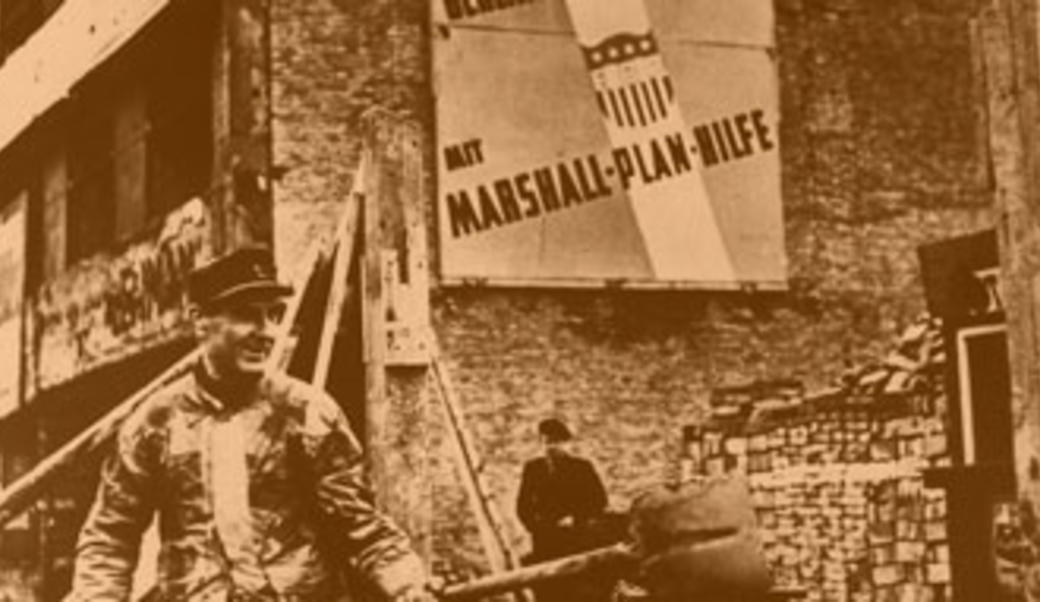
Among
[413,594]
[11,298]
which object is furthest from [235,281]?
[11,298]

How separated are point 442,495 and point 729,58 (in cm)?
356

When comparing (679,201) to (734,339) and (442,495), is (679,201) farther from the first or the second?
(442,495)

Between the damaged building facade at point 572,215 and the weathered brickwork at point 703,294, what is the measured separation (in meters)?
0.02

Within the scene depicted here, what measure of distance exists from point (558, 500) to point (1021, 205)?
4.79 m

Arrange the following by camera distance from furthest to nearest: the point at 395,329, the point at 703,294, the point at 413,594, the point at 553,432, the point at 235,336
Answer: the point at 703,294
the point at 553,432
the point at 395,329
the point at 235,336
the point at 413,594

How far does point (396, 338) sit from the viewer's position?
7.64 meters

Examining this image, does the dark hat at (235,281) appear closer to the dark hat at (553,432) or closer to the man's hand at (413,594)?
the man's hand at (413,594)

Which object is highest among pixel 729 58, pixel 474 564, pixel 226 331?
pixel 729 58

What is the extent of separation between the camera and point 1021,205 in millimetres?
5453

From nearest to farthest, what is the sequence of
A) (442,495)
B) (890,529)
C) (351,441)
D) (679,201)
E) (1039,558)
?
(1039,558), (351,441), (890,529), (442,495), (679,201)

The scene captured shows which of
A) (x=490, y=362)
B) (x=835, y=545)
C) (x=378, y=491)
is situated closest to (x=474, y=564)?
(x=490, y=362)

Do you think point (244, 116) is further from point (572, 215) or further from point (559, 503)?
point (559, 503)

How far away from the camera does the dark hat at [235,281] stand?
5793mm

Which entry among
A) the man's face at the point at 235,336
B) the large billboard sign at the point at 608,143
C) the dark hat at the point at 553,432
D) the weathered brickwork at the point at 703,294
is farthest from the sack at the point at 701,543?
the large billboard sign at the point at 608,143
